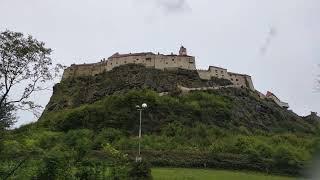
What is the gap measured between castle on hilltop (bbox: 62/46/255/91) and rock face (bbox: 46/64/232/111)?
6.83 ft

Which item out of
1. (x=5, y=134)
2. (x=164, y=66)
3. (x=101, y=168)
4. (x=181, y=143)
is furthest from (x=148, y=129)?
(x=5, y=134)

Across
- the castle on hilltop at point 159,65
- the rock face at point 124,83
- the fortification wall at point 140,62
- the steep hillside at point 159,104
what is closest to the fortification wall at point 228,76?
the castle on hilltop at point 159,65

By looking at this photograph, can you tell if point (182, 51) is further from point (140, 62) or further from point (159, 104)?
point (159, 104)

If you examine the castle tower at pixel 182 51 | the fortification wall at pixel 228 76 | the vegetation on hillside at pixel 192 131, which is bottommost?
the vegetation on hillside at pixel 192 131

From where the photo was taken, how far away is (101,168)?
34.1m

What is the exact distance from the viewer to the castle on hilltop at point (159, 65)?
385 ft

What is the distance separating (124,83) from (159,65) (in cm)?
1044

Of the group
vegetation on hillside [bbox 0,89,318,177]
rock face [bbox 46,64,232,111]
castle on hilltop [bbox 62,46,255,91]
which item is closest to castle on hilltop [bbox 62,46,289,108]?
castle on hilltop [bbox 62,46,255,91]

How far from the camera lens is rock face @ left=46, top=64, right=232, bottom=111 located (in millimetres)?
108906

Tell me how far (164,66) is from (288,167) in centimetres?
6850

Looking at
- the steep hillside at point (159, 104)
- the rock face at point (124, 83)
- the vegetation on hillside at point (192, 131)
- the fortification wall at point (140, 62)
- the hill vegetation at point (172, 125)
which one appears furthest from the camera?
the fortification wall at point (140, 62)

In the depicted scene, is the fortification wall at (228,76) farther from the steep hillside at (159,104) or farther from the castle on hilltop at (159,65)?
the steep hillside at (159,104)

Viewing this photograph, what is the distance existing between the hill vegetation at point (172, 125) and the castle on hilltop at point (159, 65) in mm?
2979

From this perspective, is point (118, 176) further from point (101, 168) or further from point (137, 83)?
point (137, 83)
